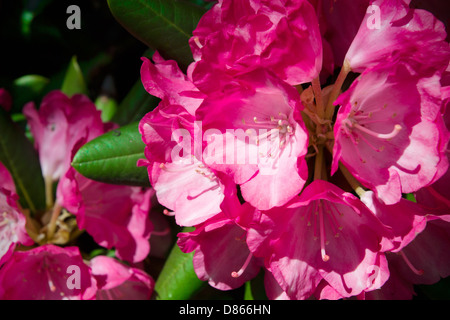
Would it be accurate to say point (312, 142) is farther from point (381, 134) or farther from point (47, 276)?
point (47, 276)

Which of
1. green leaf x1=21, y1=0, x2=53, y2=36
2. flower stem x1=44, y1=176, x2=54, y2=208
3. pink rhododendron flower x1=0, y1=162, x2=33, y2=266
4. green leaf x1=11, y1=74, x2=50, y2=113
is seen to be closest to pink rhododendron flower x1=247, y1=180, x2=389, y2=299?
pink rhododendron flower x1=0, y1=162, x2=33, y2=266

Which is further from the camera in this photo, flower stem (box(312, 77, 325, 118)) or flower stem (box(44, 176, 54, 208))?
flower stem (box(44, 176, 54, 208))

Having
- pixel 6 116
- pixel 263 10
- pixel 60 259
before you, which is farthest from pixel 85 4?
pixel 263 10

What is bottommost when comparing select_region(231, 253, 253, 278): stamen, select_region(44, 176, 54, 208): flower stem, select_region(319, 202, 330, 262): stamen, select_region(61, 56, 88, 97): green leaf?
select_region(44, 176, 54, 208): flower stem

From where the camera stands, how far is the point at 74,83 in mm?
1469

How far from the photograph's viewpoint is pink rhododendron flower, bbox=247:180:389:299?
822 mm

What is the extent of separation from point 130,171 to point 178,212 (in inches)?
9.2

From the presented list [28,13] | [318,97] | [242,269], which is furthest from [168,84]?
[28,13]

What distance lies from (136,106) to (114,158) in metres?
0.29

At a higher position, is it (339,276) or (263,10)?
(263,10)

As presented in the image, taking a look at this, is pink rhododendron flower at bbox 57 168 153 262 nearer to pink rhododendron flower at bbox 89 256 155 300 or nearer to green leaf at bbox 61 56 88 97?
pink rhododendron flower at bbox 89 256 155 300

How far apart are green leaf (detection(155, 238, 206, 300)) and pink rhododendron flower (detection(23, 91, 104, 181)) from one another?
405 mm

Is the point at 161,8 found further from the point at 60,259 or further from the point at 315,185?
the point at 60,259

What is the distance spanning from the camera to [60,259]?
1.11 metres
